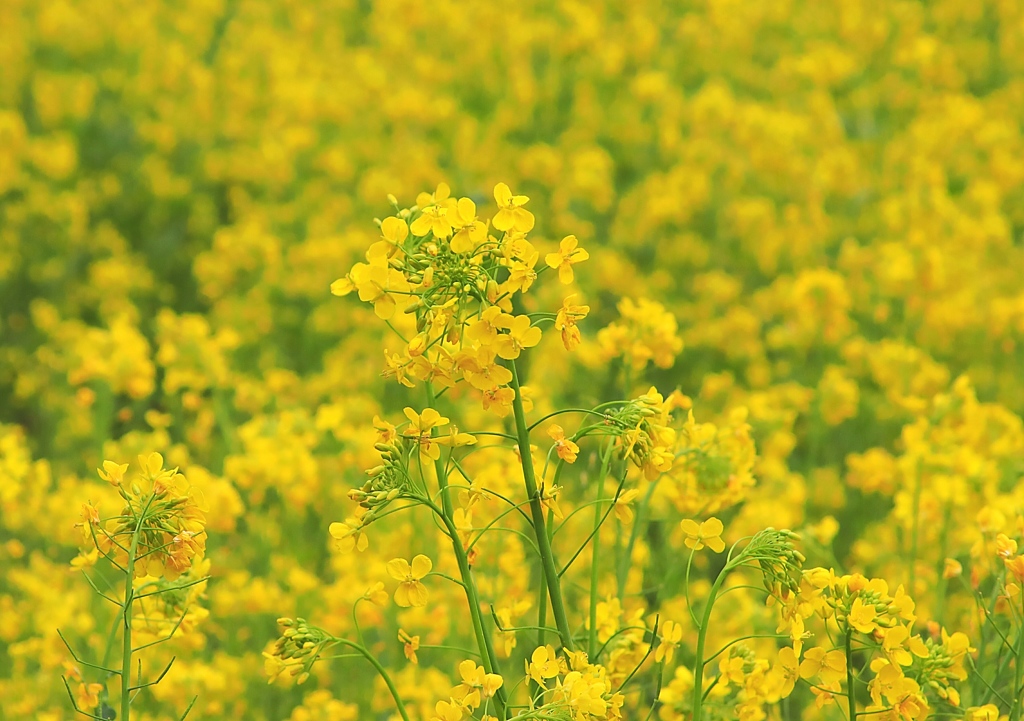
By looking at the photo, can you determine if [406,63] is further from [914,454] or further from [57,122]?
[914,454]

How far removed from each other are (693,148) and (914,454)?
3304 mm

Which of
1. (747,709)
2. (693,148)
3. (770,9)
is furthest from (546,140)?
(747,709)

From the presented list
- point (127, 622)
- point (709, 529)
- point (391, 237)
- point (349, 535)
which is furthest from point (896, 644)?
point (127, 622)

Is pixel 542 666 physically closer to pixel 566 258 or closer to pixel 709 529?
pixel 709 529

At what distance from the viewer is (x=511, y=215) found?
5.53 ft

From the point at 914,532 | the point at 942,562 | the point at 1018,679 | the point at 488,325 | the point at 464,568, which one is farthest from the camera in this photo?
the point at 942,562

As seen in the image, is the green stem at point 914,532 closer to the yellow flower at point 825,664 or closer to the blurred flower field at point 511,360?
the blurred flower field at point 511,360

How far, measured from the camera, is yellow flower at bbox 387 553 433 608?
1.68 meters

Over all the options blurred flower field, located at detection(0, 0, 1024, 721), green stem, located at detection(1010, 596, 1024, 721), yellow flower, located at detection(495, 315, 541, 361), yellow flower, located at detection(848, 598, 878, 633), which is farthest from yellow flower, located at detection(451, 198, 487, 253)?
green stem, located at detection(1010, 596, 1024, 721)

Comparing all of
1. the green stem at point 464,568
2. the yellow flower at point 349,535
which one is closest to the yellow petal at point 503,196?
the green stem at point 464,568

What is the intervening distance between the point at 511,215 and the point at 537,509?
407mm

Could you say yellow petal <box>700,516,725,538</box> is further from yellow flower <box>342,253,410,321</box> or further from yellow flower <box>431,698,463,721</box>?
yellow flower <box>342,253,410,321</box>

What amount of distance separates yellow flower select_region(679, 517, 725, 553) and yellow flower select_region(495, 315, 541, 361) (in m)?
0.33

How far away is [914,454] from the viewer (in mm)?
2910
